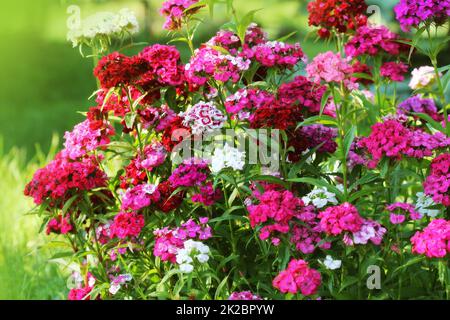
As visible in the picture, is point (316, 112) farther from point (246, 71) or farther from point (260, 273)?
point (260, 273)

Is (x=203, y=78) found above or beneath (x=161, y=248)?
above

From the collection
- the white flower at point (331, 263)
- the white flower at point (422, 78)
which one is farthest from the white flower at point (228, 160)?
the white flower at point (422, 78)

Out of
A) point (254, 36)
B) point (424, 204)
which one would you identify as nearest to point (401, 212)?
point (424, 204)

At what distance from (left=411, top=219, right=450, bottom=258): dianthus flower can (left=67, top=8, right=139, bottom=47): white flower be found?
→ 5.82 feet

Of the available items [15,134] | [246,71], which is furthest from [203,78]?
[15,134]

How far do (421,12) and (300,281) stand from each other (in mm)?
1389

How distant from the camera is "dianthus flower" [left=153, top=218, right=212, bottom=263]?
10.8ft

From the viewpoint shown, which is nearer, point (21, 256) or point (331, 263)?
point (331, 263)

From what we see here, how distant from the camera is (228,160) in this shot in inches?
129

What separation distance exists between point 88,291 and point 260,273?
87 centimetres

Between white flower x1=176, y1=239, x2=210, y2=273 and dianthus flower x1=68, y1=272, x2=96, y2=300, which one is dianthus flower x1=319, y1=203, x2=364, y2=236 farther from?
dianthus flower x1=68, y1=272, x2=96, y2=300

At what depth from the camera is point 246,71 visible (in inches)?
147

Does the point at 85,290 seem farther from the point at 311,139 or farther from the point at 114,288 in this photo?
the point at 311,139

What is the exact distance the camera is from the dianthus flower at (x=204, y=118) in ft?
11.1
